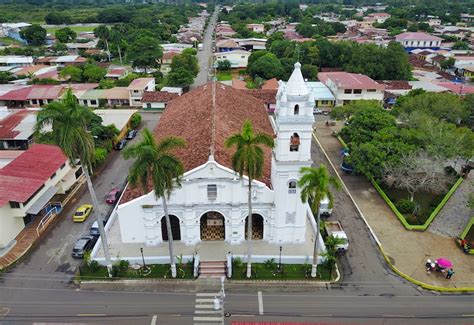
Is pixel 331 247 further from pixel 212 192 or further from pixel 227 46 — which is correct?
pixel 227 46

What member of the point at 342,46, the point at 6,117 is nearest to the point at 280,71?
the point at 342,46

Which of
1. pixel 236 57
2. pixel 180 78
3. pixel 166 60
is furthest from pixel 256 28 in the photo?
pixel 180 78

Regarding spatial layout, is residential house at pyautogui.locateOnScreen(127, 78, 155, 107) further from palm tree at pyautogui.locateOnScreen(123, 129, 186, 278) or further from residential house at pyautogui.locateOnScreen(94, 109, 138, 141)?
palm tree at pyautogui.locateOnScreen(123, 129, 186, 278)

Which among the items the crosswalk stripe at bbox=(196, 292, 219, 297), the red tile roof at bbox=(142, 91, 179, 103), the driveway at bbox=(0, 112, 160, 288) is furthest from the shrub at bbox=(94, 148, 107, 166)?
the crosswalk stripe at bbox=(196, 292, 219, 297)

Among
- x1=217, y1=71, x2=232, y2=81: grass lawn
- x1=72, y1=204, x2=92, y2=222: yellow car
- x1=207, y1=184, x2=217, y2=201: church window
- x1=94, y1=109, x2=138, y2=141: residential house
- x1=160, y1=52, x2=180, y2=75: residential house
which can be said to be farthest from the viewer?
x1=160, y1=52, x2=180, y2=75: residential house

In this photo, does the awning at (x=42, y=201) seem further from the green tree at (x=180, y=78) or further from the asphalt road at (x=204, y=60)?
the asphalt road at (x=204, y=60)

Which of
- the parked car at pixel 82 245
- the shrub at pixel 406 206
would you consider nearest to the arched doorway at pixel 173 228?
the parked car at pixel 82 245
